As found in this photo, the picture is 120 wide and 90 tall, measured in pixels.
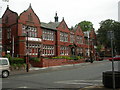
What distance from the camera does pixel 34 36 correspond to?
3772 cm

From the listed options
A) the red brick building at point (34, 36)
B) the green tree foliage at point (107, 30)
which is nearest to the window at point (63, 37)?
the red brick building at point (34, 36)

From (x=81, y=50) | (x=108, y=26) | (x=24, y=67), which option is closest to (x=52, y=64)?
(x=24, y=67)

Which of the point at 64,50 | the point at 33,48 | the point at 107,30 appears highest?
the point at 107,30

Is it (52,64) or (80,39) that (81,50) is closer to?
(80,39)

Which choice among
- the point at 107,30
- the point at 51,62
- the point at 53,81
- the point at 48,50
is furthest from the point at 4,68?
the point at 107,30

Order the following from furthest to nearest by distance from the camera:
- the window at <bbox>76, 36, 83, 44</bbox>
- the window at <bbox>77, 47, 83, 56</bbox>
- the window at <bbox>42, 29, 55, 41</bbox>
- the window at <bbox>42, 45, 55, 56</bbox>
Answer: the window at <bbox>76, 36, 83, 44</bbox>
the window at <bbox>77, 47, 83, 56</bbox>
the window at <bbox>42, 29, 55, 41</bbox>
the window at <bbox>42, 45, 55, 56</bbox>

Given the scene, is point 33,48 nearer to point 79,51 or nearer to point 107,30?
point 79,51

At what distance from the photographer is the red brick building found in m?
34.8

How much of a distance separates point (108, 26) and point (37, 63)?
44151mm

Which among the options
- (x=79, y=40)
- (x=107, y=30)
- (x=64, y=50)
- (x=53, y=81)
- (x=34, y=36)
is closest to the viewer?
(x=53, y=81)

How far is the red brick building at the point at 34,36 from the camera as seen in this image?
34.8m

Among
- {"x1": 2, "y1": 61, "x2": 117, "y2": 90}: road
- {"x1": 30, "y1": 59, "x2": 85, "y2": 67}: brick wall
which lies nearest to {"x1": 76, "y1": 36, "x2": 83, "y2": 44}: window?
{"x1": 30, "y1": 59, "x2": 85, "y2": 67}: brick wall

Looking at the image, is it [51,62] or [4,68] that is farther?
[51,62]

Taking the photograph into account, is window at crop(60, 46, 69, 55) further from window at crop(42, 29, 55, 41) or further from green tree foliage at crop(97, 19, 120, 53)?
green tree foliage at crop(97, 19, 120, 53)
